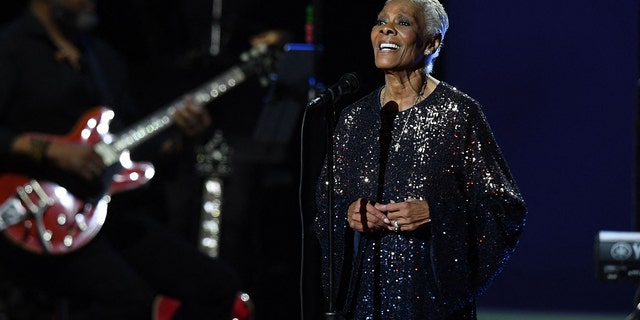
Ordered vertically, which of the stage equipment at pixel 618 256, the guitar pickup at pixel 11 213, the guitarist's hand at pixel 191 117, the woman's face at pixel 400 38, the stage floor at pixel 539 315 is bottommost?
the stage floor at pixel 539 315

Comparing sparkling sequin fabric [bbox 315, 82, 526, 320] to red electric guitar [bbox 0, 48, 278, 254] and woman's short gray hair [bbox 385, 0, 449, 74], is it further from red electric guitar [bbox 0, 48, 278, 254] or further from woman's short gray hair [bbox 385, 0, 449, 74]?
red electric guitar [bbox 0, 48, 278, 254]

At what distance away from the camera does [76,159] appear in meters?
4.18

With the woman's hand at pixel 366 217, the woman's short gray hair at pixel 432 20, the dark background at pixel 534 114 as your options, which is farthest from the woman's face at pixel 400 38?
the dark background at pixel 534 114

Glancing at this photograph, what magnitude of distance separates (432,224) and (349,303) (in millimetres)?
354

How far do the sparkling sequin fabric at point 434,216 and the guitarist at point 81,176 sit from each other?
5.18 feet

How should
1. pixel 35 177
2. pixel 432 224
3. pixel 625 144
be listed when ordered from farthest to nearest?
pixel 625 144, pixel 35 177, pixel 432 224

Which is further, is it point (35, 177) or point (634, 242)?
point (35, 177)

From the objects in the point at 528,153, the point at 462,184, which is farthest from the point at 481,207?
the point at 528,153

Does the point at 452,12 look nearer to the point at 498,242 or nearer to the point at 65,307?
the point at 65,307

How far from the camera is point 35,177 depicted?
13.6 feet

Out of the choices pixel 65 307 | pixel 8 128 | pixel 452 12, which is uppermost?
pixel 452 12

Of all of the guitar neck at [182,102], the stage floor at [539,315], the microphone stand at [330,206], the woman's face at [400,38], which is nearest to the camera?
the microphone stand at [330,206]

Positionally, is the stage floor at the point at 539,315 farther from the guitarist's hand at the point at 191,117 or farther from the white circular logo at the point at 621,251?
the guitarist's hand at the point at 191,117

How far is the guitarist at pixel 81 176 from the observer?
4078mm
